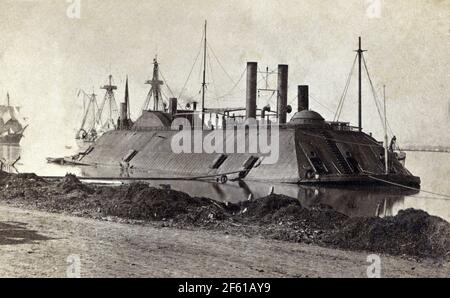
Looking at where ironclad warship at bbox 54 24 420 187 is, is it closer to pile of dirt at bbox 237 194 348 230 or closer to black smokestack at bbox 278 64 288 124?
black smokestack at bbox 278 64 288 124

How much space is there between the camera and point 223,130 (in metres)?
47.0

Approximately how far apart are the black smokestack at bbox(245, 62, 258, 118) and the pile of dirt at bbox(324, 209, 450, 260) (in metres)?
31.1

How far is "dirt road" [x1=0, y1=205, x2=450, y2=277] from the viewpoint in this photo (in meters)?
11.7

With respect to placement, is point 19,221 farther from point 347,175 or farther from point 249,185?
point 347,175

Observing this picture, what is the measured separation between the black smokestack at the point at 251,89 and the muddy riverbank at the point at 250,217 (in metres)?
23.1

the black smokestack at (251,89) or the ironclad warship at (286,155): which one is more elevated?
the black smokestack at (251,89)

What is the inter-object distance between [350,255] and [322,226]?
330cm

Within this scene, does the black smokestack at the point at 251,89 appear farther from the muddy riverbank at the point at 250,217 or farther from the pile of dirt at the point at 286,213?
the pile of dirt at the point at 286,213

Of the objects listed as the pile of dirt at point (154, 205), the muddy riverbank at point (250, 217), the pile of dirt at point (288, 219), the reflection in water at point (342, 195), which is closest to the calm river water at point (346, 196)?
the reflection in water at point (342, 195)

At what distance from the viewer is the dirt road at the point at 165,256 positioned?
11697 mm

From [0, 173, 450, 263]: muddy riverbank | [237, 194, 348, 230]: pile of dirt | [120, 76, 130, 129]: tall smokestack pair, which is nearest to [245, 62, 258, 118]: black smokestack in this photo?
[0, 173, 450, 263]: muddy riverbank

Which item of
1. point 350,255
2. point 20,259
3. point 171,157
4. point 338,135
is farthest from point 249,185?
point 20,259

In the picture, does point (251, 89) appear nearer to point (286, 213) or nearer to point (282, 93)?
point (282, 93)
